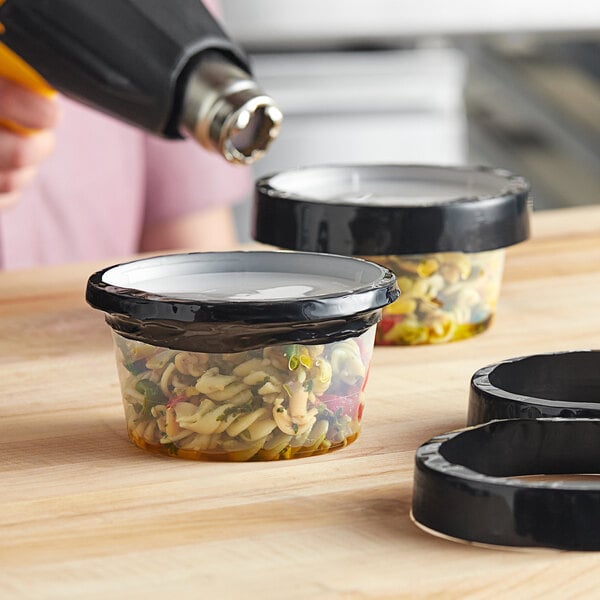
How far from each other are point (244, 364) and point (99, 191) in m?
1.11

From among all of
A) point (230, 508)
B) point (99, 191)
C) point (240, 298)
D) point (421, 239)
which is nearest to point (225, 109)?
point (421, 239)

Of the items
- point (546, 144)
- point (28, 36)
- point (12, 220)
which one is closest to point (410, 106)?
point (546, 144)

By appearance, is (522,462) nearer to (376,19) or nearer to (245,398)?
(245,398)

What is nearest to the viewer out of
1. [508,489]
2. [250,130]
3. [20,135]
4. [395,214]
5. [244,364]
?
[508,489]

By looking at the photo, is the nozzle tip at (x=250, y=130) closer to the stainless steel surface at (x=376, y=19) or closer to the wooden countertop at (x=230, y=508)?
the wooden countertop at (x=230, y=508)

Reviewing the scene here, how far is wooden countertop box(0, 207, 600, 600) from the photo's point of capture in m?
0.49

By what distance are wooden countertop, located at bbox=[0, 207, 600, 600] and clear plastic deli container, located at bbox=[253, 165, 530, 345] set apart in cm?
3

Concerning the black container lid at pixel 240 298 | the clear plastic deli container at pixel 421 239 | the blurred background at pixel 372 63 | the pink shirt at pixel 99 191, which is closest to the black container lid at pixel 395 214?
the clear plastic deli container at pixel 421 239

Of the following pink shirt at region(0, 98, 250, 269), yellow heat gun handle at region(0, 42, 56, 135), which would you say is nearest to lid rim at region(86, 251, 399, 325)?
yellow heat gun handle at region(0, 42, 56, 135)

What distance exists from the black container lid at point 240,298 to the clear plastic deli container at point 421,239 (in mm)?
150

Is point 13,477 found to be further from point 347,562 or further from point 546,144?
point 546,144

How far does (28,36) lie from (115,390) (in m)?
0.31

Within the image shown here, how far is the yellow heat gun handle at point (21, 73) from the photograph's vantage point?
1007 mm

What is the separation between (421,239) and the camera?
85 centimetres
